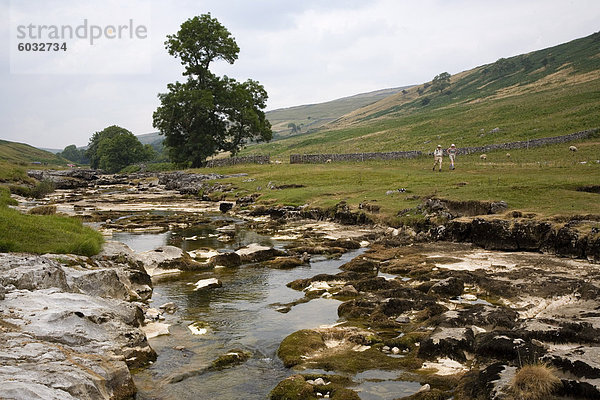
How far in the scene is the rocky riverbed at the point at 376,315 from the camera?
8.36 m

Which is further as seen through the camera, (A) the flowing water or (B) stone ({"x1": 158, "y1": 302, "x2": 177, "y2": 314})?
(B) stone ({"x1": 158, "y1": 302, "x2": 177, "y2": 314})

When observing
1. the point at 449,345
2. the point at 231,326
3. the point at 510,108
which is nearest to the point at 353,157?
the point at 510,108

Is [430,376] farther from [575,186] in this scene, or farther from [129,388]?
[575,186]

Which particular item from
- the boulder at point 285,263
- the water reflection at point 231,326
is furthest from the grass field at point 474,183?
→ the water reflection at point 231,326

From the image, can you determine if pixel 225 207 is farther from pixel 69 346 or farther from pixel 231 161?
pixel 231 161

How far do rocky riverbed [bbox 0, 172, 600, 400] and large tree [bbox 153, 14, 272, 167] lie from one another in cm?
5828

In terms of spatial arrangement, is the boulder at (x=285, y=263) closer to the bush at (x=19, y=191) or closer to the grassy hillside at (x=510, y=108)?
the bush at (x=19, y=191)

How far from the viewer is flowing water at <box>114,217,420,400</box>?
950 cm

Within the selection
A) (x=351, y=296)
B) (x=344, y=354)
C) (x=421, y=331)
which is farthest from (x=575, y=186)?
(x=344, y=354)

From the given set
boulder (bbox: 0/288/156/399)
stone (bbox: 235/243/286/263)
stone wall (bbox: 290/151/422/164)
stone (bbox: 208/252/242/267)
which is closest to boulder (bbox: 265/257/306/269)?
stone (bbox: 235/243/286/263)

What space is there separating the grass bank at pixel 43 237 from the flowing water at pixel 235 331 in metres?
3.13

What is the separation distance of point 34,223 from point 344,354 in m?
13.4

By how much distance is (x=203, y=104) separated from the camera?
75312mm

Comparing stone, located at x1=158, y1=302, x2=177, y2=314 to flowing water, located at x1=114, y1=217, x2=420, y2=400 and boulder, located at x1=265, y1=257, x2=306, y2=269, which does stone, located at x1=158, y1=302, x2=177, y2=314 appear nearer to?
flowing water, located at x1=114, y1=217, x2=420, y2=400
